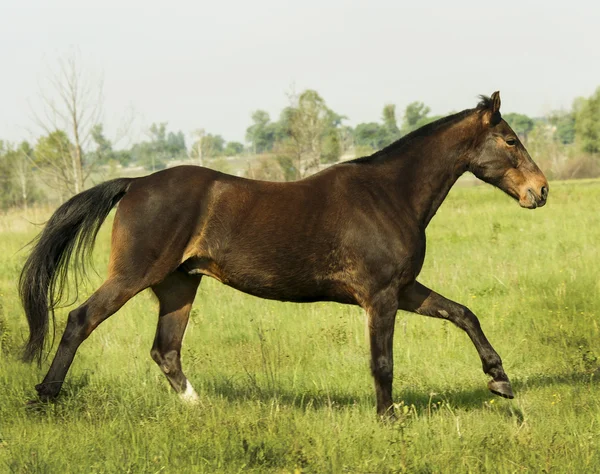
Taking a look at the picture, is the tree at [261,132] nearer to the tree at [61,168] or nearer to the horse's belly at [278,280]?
the tree at [61,168]

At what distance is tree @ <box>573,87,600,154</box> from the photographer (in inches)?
2625

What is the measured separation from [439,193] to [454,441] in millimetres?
1963

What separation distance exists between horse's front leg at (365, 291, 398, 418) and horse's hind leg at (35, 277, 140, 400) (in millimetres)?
1694

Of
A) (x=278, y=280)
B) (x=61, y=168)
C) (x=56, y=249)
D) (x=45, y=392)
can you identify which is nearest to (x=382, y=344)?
(x=278, y=280)

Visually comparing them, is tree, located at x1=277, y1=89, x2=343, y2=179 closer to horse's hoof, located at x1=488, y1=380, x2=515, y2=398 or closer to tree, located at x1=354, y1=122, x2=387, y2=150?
horse's hoof, located at x1=488, y1=380, x2=515, y2=398

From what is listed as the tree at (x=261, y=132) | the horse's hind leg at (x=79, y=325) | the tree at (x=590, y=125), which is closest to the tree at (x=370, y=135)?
the tree at (x=261, y=132)

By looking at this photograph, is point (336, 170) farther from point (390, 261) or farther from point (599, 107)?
point (599, 107)

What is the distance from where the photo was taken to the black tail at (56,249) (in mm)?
5309

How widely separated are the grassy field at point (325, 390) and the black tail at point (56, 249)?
56 cm

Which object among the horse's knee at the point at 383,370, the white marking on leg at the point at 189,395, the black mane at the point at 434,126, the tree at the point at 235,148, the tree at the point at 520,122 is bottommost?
the white marking on leg at the point at 189,395

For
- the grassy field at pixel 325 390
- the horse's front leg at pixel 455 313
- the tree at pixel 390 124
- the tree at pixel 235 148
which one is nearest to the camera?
the grassy field at pixel 325 390

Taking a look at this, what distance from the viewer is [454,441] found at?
→ 4320mm

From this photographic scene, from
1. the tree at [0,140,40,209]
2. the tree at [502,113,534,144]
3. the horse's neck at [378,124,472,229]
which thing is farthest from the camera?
the tree at [502,113,534,144]

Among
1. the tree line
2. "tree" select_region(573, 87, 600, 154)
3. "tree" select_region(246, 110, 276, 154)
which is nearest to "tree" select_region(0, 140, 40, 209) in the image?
the tree line
